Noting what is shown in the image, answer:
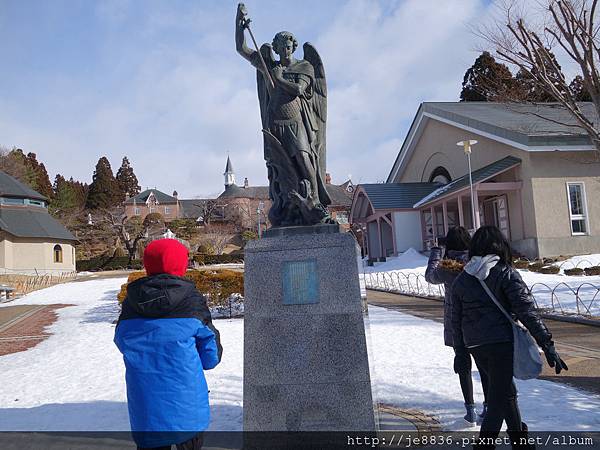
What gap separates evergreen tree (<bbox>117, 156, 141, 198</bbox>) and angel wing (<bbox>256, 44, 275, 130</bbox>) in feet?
224

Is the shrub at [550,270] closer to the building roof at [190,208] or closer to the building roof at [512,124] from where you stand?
the building roof at [512,124]

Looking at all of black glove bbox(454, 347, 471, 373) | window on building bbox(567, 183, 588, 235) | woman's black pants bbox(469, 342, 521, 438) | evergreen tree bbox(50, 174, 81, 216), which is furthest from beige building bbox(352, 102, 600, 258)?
evergreen tree bbox(50, 174, 81, 216)

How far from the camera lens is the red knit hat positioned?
114 inches

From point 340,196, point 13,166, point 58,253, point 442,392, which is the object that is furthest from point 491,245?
point 340,196

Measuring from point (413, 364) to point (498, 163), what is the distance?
1847cm

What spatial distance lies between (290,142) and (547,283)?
13739mm

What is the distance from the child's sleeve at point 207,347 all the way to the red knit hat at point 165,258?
0.39 m

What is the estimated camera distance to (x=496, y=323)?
11.0 feet

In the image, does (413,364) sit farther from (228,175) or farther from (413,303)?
(228,175)

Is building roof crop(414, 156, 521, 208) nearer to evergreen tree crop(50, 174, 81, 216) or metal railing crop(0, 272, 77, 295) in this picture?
metal railing crop(0, 272, 77, 295)

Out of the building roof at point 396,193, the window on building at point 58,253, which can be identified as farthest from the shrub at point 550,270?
the window on building at point 58,253

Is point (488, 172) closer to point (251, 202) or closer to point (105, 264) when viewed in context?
point (105, 264)

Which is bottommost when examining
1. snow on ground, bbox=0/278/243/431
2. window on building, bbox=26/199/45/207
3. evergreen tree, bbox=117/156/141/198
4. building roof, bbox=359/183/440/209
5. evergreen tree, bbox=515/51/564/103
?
snow on ground, bbox=0/278/243/431

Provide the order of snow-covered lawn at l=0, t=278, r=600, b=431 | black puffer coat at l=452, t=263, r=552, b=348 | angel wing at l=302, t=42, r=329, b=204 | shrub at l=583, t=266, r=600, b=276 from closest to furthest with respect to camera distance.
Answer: black puffer coat at l=452, t=263, r=552, b=348
snow-covered lawn at l=0, t=278, r=600, b=431
angel wing at l=302, t=42, r=329, b=204
shrub at l=583, t=266, r=600, b=276
